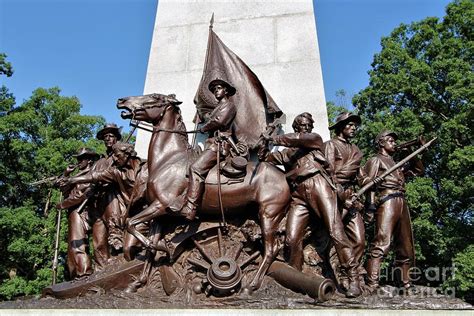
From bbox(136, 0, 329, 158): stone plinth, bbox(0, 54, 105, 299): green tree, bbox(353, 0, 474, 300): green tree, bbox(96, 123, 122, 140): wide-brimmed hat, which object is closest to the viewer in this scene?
bbox(96, 123, 122, 140): wide-brimmed hat

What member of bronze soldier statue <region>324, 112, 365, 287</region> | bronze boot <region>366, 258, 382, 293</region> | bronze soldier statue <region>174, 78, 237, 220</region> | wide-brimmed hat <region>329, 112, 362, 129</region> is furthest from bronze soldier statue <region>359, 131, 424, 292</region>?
bronze soldier statue <region>174, 78, 237, 220</region>

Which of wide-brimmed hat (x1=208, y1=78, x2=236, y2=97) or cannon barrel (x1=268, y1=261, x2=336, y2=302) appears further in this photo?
wide-brimmed hat (x1=208, y1=78, x2=236, y2=97)

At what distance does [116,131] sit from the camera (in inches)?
360

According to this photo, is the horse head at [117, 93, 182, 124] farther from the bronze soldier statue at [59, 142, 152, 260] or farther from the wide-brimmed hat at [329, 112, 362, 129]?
the wide-brimmed hat at [329, 112, 362, 129]

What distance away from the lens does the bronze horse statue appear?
7.27m

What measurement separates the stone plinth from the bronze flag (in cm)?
51

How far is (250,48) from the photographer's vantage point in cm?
969

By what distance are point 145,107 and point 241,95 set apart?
1.56 m

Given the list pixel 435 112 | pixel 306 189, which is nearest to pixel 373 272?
pixel 306 189

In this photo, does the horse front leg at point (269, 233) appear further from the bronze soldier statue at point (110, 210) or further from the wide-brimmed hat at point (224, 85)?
the bronze soldier statue at point (110, 210)

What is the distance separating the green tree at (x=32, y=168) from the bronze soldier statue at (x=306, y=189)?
46.4 feet

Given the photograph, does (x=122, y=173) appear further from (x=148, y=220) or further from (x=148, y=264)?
(x=148, y=264)

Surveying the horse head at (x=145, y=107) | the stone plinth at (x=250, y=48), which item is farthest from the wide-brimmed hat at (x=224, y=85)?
the stone plinth at (x=250, y=48)

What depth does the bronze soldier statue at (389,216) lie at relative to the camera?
790cm
